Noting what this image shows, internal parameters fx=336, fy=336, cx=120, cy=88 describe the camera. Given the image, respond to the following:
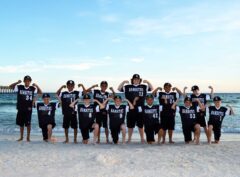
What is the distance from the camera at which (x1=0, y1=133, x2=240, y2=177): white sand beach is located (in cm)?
680

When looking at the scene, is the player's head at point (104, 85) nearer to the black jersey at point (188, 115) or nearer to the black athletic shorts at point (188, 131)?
the black jersey at point (188, 115)

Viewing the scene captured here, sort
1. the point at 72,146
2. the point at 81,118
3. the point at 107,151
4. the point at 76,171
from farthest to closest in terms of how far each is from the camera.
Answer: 1. the point at 81,118
2. the point at 72,146
3. the point at 107,151
4. the point at 76,171

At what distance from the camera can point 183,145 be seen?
10.3 metres

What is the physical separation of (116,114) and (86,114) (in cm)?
94

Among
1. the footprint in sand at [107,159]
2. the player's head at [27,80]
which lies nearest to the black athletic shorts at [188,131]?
the footprint in sand at [107,159]

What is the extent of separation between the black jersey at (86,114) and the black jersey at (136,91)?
116 cm

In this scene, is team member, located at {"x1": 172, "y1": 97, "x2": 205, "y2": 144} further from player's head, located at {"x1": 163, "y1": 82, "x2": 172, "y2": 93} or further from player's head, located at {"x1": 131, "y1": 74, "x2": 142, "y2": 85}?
player's head, located at {"x1": 131, "y1": 74, "x2": 142, "y2": 85}

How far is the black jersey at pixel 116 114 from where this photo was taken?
10422mm

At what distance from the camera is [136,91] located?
10500 millimetres

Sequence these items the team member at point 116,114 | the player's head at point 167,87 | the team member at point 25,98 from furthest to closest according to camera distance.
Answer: the team member at point 25,98
the player's head at point 167,87
the team member at point 116,114

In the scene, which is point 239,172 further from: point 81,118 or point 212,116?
point 81,118

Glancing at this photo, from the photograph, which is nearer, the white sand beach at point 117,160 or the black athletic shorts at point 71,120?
the white sand beach at point 117,160

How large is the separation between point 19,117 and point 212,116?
6.13m

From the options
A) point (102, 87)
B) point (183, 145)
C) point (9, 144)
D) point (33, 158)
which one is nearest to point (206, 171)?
point (183, 145)
